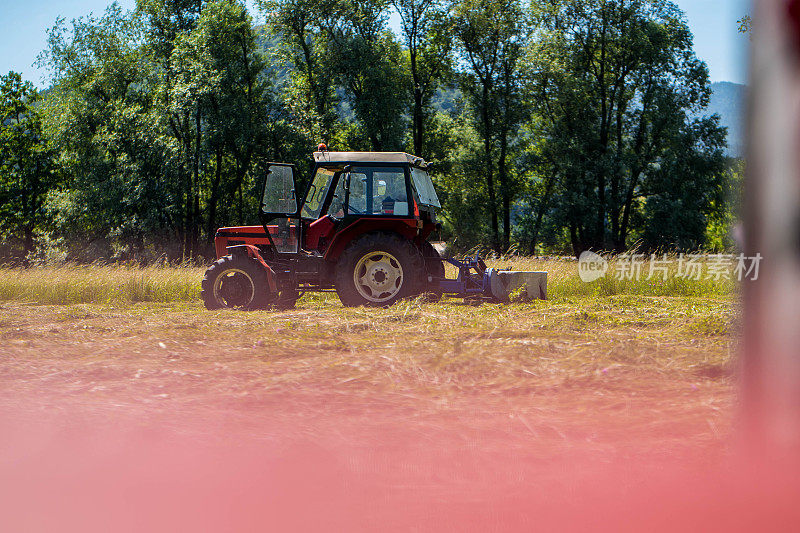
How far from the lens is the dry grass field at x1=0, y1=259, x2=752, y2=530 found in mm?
3475

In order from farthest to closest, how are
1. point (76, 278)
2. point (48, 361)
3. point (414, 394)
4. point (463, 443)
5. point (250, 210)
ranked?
point (250, 210), point (76, 278), point (48, 361), point (414, 394), point (463, 443)

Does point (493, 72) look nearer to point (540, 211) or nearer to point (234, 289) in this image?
point (540, 211)

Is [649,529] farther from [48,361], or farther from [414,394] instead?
[48,361]

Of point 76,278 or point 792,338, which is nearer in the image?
point 792,338

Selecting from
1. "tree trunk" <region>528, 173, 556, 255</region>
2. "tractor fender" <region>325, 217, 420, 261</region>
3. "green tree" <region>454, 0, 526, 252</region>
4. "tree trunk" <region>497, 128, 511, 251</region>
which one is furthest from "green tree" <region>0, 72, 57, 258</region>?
"tractor fender" <region>325, 217, 420, 261</region>

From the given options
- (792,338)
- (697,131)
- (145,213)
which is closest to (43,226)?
(145,213)

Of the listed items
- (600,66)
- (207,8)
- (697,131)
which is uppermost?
(207,8)

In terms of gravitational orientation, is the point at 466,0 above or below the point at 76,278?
above

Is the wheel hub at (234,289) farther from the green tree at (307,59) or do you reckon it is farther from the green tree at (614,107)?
the green tree at (614,107)

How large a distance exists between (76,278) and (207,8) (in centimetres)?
2239

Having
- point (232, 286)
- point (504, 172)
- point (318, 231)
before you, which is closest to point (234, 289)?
point (232, 286)

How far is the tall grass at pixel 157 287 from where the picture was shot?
12.8 meters

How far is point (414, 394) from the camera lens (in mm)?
5043

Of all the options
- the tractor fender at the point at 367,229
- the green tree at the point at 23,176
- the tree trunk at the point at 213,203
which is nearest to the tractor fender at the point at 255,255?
the tractor fender at the point at 367,229
